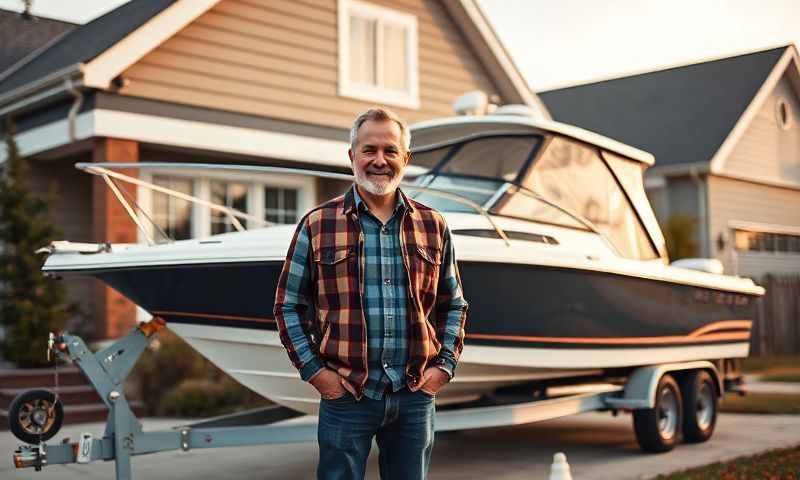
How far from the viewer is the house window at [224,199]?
12516 mm

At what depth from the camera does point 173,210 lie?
1219 cm

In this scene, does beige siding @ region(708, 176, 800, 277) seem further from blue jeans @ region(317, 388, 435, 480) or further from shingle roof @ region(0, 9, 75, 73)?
blue jeans @ region(317, 388, 435, 480)

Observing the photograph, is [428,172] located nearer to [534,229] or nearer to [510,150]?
[510,150]

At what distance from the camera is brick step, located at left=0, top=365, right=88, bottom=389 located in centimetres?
1005

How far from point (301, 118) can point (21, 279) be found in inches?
162

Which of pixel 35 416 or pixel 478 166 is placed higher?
pixel 478 166

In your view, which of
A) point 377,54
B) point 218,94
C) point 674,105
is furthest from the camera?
point 674,105

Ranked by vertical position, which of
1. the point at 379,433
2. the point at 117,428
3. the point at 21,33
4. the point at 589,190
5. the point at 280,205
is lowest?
the point at 117,428

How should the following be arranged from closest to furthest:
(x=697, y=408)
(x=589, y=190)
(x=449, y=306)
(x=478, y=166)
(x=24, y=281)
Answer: (x=449, y=306) < (x=478, y=166) < (x=589, y=190) < (x=697, y=408) < (x=24, y=281)

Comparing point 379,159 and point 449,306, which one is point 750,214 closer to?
point 449,306

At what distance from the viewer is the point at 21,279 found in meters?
10.3

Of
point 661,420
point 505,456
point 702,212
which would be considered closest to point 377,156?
point 505,456

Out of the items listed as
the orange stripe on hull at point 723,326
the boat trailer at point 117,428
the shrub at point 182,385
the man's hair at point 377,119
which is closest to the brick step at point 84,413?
the shrub at point 182,385

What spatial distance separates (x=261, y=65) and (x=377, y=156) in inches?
356
